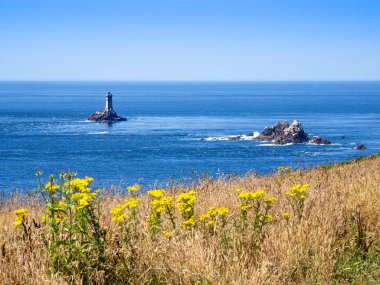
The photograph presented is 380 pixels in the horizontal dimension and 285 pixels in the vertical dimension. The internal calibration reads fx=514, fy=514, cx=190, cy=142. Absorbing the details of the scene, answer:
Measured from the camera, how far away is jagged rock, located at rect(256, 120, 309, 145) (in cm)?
8925

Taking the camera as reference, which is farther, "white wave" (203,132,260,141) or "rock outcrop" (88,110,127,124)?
"rock outcrop" (88,110,127,124)

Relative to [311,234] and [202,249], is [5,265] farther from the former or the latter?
[311,234]

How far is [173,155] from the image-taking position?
78.4 metres

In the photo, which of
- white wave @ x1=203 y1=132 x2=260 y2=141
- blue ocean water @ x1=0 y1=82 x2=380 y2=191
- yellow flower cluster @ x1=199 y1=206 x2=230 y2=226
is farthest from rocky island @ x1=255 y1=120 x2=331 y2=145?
yellow flower cluster @ x1=199 y1=206 x2=230 y2=226

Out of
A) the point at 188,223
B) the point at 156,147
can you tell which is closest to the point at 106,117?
the point at 156,147

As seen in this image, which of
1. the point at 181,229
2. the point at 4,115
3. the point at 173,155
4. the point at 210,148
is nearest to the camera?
the point at 181,229

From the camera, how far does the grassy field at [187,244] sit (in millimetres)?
5500

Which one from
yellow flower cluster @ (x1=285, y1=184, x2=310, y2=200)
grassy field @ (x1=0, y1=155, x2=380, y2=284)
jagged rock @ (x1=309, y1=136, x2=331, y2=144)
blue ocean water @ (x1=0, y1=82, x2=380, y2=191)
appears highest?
yellow flower cluster @ (x1=285, y1=184, x2=310, y2=200)

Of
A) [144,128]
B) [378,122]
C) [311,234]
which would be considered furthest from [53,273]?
[378,122]

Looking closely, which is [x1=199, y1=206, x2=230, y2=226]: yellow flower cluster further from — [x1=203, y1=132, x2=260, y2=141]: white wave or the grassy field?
[x1=203, y1=132, x2=260, y2=141]: white wave

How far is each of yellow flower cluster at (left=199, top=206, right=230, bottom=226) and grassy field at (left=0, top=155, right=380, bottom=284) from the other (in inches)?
0.8

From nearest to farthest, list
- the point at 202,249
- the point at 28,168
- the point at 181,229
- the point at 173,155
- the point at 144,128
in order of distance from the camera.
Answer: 1. the point at 202,249
2. the point at 181,229
3. the point at 28,168
4. the point at 173,155
5. the point at 144,128

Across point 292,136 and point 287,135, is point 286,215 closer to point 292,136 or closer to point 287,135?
point 292,136

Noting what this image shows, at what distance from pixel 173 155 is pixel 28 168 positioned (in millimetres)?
21250
